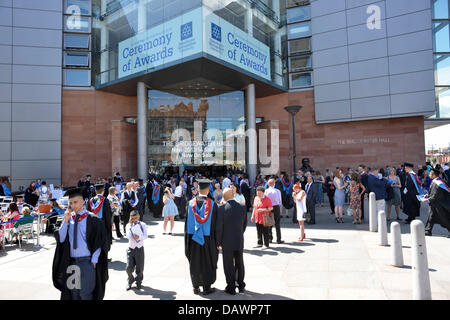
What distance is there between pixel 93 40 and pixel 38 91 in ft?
19.6

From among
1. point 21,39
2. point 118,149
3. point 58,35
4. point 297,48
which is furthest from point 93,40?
point 297,48

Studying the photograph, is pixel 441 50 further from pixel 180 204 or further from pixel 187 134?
pixel 180 204

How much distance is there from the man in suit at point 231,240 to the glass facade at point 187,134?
60.7 ft

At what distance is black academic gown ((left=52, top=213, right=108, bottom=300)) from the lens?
3539 mm

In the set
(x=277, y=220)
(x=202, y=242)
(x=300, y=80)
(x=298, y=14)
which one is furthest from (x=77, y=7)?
(x=202, y=242)

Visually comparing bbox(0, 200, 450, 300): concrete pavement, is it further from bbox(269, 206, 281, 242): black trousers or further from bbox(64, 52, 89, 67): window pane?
bbox(64, 52, 89, 67): window pane

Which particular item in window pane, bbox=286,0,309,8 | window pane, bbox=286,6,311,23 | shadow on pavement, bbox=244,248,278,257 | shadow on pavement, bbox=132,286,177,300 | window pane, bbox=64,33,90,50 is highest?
window pane, bbox=286,0,309,8

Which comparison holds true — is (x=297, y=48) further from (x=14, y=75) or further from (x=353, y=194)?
(x=14, y=75)

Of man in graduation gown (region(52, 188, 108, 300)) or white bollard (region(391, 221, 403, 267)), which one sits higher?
man in graduation gown (region(52, 188, 108, 300))

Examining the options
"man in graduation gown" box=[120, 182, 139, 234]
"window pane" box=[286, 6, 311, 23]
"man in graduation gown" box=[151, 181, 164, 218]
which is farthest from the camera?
"window pane" box=[286, 6, 311, 23]

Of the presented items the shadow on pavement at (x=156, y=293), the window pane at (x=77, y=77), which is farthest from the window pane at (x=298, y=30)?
the shadow on pavement at (x=156, y=293)

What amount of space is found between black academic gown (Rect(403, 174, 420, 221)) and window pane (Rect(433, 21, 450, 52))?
58.4 ft

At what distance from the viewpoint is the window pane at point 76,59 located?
2297 centimetres

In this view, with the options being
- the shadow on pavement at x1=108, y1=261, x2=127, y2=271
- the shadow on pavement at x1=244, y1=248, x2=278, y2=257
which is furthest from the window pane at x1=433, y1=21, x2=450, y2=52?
the shadow on pavement at x1=108, y1=261, x2=127, y2=271
